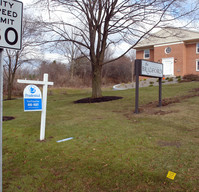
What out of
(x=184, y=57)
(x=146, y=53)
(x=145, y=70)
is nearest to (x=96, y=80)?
(x=145, y=70)

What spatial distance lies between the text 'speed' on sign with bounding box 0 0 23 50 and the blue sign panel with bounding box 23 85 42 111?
2289 millimetres

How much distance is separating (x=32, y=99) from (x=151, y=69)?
218 inches

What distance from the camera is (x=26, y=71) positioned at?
1564 inches

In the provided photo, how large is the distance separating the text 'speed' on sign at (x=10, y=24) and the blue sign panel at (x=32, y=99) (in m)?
2.29

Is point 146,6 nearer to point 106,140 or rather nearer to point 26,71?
point 106,140

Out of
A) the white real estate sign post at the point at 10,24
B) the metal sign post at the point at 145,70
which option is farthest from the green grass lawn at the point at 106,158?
the metal sign post at the point at 145,70

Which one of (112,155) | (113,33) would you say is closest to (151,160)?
(112,155)

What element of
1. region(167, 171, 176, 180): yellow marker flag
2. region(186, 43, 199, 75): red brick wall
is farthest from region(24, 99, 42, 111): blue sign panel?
region(186, 43, 199, 75): red brick wall

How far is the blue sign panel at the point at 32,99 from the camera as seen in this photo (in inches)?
198

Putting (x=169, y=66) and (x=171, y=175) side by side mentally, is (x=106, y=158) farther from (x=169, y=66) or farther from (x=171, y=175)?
(x=169, y=66)

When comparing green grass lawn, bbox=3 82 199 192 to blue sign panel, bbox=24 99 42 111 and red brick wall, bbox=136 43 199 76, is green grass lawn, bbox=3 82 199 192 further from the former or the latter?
red brick wall, bbox=136 43 199 76

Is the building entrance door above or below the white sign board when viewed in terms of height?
above

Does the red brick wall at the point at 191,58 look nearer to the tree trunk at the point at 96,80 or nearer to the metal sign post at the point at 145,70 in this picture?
the tree trunk at the point at 96,80

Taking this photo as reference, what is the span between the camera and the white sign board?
843cm
